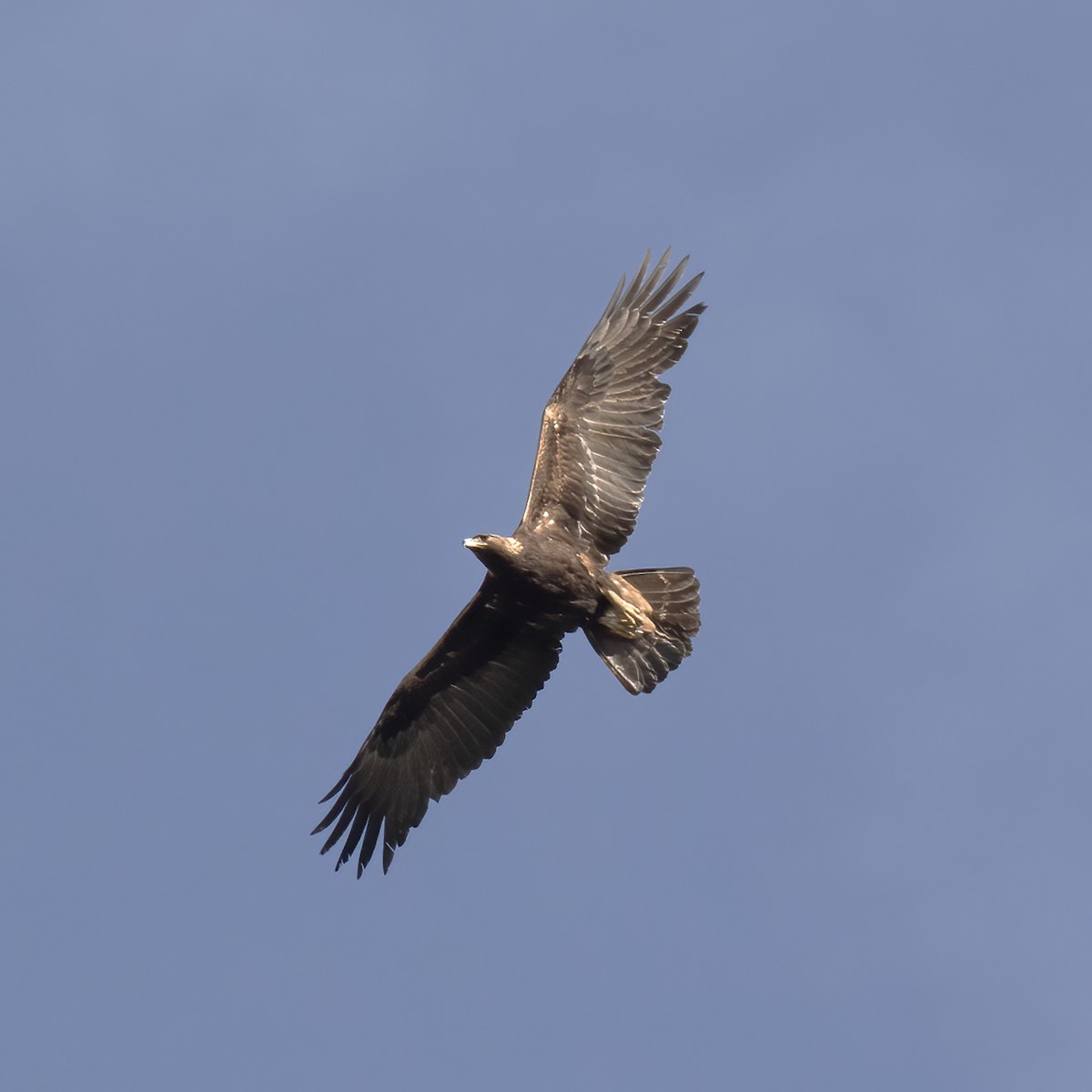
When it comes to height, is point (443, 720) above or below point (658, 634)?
below

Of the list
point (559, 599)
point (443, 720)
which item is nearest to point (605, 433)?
point (559, 599)

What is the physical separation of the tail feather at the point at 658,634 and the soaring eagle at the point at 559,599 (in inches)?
0.4

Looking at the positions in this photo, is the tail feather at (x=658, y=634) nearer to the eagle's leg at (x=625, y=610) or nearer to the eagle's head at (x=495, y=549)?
the eagle's leg at (x=625, y=610)

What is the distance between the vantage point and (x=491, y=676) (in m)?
15.2

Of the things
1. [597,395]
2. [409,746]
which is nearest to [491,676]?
[409,746]

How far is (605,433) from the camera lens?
15.0m

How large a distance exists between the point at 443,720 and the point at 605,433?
281 centimetres

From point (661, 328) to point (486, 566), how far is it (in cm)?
269

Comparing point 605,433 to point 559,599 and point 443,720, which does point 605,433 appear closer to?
point 559,599

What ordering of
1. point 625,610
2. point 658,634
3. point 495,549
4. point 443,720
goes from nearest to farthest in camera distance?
point 495,549 → point 625,610 → point 658,634 → point 443,720

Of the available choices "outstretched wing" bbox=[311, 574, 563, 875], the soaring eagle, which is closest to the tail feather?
the soaring eagle

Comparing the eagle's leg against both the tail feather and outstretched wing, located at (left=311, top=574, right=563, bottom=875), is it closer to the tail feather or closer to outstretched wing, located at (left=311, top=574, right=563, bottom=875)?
the tail feather

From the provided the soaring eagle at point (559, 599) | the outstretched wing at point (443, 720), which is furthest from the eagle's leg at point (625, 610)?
the outstretched wing at point (443, 720)

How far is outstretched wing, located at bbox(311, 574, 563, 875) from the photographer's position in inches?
593
